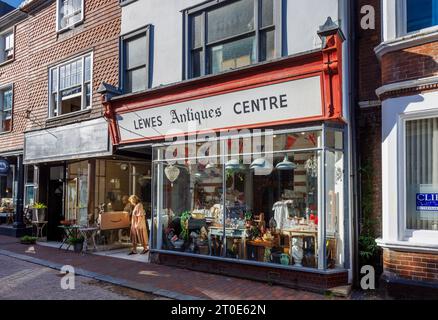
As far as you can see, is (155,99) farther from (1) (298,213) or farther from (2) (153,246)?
(1) (298,213)

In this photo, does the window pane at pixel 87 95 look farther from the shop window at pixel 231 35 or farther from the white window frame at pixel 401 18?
the white window frame at pixel 401 18

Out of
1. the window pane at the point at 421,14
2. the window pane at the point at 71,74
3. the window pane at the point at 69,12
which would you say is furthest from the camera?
→ the window pane at the point at 69,12

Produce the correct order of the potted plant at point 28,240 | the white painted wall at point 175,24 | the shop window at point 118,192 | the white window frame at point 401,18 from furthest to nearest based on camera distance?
the potted plant at point 28,240, the shop window at point 118,192, the white painted wall at point 175,24, the white window frame at point 401,18

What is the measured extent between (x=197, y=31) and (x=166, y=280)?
594 centimetres

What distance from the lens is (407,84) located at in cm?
702

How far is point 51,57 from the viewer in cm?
1519

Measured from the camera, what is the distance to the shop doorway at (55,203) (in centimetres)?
1486

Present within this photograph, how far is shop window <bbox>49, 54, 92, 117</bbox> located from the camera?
13.6 meters

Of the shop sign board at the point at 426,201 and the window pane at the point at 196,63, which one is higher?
the window pane at the point at 196,63

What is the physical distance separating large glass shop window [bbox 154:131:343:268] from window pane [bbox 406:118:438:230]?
123 cm

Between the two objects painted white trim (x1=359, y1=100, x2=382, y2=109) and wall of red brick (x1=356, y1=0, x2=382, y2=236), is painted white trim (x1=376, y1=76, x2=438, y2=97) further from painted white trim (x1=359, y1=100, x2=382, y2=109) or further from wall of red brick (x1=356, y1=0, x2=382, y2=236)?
wall of red brick (x1=356, y1=0, x2=382, y2=236)

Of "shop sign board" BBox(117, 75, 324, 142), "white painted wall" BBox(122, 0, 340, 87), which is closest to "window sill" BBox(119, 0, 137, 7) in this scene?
"white painted wall" BBox(122, 0, 340, 87)

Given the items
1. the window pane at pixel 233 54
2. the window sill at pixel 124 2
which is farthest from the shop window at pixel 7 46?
the window pane at pixel 233 54

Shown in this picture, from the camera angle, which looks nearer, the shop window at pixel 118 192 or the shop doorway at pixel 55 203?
the shop window at pixel 118 192
